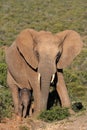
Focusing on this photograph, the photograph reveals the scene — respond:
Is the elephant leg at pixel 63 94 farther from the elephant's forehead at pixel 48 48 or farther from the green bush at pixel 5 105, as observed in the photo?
the green bush at pixel 5 105

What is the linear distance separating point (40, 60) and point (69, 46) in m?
1.27

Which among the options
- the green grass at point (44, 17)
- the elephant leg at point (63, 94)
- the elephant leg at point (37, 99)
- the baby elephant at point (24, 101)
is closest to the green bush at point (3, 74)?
the elephant leg at point (63, 94)

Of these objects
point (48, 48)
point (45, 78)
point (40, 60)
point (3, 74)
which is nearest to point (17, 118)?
point (45, 78)

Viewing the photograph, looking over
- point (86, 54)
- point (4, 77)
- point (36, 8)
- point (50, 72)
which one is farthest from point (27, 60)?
point (36, 8)

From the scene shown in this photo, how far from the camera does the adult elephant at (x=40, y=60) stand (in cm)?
1007

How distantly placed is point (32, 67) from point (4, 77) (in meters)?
5.42

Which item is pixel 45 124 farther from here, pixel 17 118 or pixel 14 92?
pixel 14 92

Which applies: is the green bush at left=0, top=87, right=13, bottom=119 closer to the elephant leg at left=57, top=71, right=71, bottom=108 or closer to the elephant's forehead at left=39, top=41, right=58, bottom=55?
the elephant leg at left=57, top=71, right=71, bottom=108

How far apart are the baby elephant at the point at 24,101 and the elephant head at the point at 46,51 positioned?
0.39 metres

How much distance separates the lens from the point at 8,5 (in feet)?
195

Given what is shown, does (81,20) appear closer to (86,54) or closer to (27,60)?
(86,54)

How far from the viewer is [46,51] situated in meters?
10.1

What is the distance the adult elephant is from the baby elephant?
0.14 metres

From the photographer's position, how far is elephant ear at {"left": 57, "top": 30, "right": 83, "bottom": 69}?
1095cm
